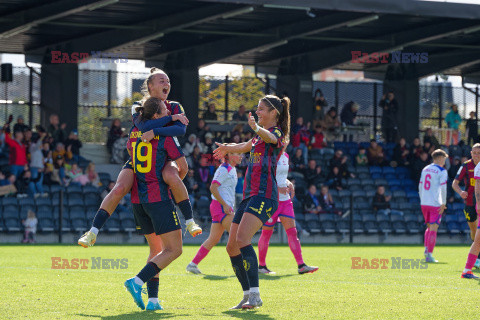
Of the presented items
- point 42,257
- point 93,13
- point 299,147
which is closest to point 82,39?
point 93,13

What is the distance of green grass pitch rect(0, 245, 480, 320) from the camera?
26.5 feet

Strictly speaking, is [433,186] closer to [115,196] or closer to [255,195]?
[255,195]

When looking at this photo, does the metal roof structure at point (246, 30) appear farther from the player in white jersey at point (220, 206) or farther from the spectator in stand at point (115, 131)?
the player in white jersey at point (220, 206)

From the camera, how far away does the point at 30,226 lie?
2269cm

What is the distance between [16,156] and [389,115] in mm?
15397

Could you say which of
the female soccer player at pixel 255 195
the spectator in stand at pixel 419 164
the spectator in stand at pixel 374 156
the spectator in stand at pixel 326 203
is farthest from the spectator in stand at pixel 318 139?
the female soccer player at pixel 255 195

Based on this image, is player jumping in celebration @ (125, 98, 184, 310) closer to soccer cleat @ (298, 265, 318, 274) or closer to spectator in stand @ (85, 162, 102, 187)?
soccer cleat @ (298, 265, 318, 274)

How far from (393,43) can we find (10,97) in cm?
1333

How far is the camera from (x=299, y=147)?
28312mm

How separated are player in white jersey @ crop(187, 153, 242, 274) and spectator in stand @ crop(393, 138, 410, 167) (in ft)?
61.1

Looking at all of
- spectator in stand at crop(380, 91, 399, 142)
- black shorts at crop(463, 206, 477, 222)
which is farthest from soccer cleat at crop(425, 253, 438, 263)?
spectator in stand at crop(380, 91, 399, 142)

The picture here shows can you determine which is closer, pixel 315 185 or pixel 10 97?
pixel 315 185

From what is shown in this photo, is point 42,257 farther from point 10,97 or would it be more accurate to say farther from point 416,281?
point 10,97

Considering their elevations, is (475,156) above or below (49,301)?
above
